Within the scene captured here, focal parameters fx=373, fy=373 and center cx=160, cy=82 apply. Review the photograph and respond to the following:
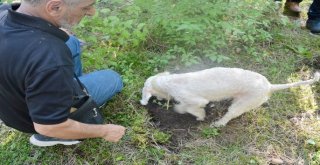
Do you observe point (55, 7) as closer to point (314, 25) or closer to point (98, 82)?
point (98, 82)

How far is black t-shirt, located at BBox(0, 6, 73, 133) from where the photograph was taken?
2.04 meters

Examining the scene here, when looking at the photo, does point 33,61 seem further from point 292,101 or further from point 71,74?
point 292,101

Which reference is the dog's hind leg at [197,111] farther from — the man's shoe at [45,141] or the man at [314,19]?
the man at [314,19]

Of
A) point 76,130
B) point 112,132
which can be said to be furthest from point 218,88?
point 76,130

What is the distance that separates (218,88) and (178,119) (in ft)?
1.63

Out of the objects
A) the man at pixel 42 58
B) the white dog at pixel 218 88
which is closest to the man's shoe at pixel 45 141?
the man at pixel 42 58

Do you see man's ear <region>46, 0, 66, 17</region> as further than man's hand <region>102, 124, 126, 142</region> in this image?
No

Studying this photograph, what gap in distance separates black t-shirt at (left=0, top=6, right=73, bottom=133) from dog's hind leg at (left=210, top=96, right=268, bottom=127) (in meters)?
1.58

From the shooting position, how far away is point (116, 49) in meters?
4.19

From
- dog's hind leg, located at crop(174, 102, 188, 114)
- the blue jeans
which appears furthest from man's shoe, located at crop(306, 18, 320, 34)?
the blue jeans

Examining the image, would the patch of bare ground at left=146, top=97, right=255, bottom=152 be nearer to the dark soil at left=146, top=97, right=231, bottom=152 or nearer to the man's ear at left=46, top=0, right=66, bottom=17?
the dark soil at left=146, top=97, right=231, bottom=152

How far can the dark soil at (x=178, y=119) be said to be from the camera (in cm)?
326

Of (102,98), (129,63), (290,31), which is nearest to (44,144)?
(102,98)

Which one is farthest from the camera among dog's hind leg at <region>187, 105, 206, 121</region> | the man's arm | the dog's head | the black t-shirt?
the dog's head
